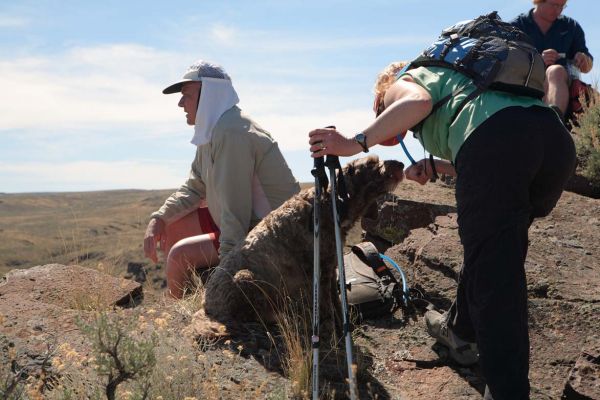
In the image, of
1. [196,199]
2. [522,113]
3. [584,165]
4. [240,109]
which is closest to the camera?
[522,113]

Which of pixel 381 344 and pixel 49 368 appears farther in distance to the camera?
pixel 381 344

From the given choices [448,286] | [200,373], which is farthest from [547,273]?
[200,373]

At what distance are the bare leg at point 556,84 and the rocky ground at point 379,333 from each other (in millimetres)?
1333

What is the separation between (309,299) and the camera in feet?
16.6

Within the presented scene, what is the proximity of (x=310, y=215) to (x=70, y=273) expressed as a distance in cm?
282

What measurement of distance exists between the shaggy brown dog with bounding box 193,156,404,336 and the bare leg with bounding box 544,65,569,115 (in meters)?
3.14

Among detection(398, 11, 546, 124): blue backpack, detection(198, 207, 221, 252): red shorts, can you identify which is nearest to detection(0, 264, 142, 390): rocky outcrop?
detection(198, 207, 221, 252): red shorts

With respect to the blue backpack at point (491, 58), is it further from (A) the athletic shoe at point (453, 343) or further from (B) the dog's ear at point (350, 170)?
(B) the dog's ear at point (350, 170)

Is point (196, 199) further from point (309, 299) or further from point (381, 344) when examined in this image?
point (381, 344)

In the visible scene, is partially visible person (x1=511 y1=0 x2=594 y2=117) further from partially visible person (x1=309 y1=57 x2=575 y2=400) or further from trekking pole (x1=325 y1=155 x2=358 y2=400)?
partially visible person (x1=309 y1=57 x2=575 y2=400)

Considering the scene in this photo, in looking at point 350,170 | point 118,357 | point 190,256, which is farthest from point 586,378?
point 190,256

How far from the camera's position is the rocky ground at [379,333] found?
377 centimetres

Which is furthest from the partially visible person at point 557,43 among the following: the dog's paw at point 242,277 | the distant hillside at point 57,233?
the distant hillside at point 57,233

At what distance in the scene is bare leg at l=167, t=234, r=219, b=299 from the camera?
245 inches
